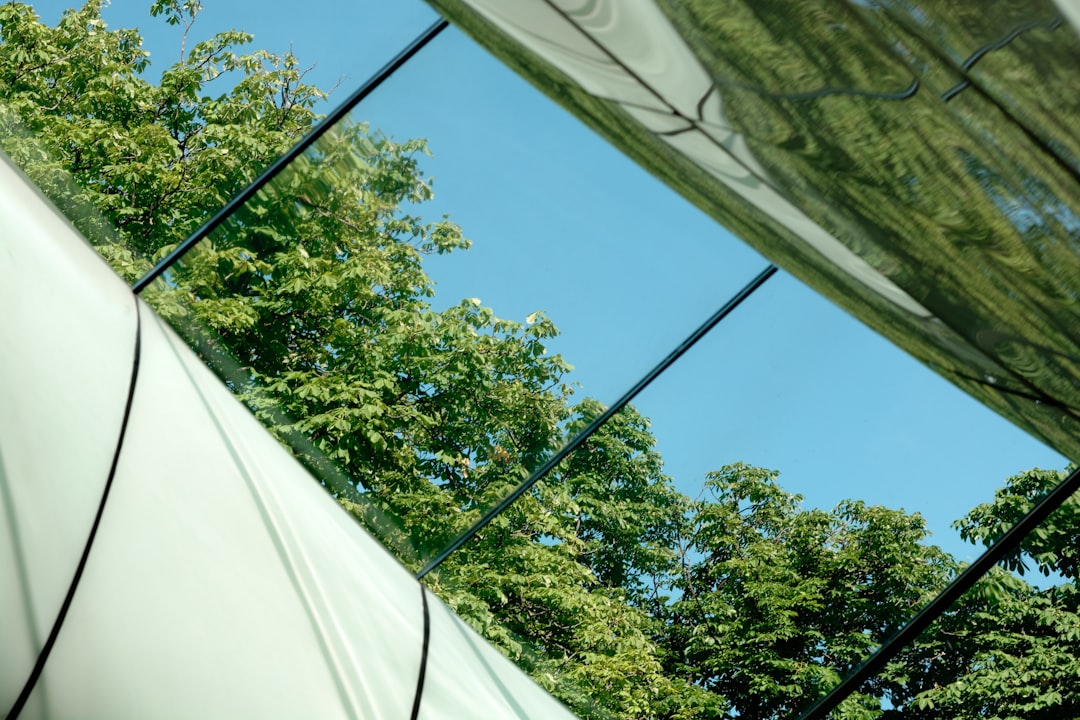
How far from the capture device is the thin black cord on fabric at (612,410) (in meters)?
5.74

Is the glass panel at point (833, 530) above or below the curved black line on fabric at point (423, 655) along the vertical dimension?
above

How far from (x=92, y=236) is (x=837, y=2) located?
7.51 meters

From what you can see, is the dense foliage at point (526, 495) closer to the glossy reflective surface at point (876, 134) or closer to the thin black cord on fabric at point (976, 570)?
the thin black cord on fabric at point (976, 570)

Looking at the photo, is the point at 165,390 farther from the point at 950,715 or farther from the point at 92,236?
the point at 950,715

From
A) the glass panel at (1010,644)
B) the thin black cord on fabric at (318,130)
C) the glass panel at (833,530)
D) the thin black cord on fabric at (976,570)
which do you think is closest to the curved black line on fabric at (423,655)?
the thin black cord on fabric at (976,570)

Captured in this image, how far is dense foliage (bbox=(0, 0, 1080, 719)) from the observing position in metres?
12.6

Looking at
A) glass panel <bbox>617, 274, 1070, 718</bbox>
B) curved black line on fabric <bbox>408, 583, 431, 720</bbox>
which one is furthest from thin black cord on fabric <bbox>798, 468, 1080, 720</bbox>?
glass panel <bbox>617, 274, 1070, 718</bbox>

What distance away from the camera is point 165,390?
5328 millimetres

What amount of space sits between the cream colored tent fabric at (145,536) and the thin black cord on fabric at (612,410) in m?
0.75

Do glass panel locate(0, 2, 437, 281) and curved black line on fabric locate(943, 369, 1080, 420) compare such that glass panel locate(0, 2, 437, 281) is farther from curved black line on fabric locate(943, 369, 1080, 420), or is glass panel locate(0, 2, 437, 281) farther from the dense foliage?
curved black line on fabric locate(943, 369, 1080, 420)

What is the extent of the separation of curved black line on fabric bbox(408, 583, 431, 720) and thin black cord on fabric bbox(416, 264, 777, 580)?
216 millimetres

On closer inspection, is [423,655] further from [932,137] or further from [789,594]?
[789,594]

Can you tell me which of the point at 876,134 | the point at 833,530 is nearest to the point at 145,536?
the point at 876,134

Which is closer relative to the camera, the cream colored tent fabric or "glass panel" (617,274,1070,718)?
the cream colored tent fabric
